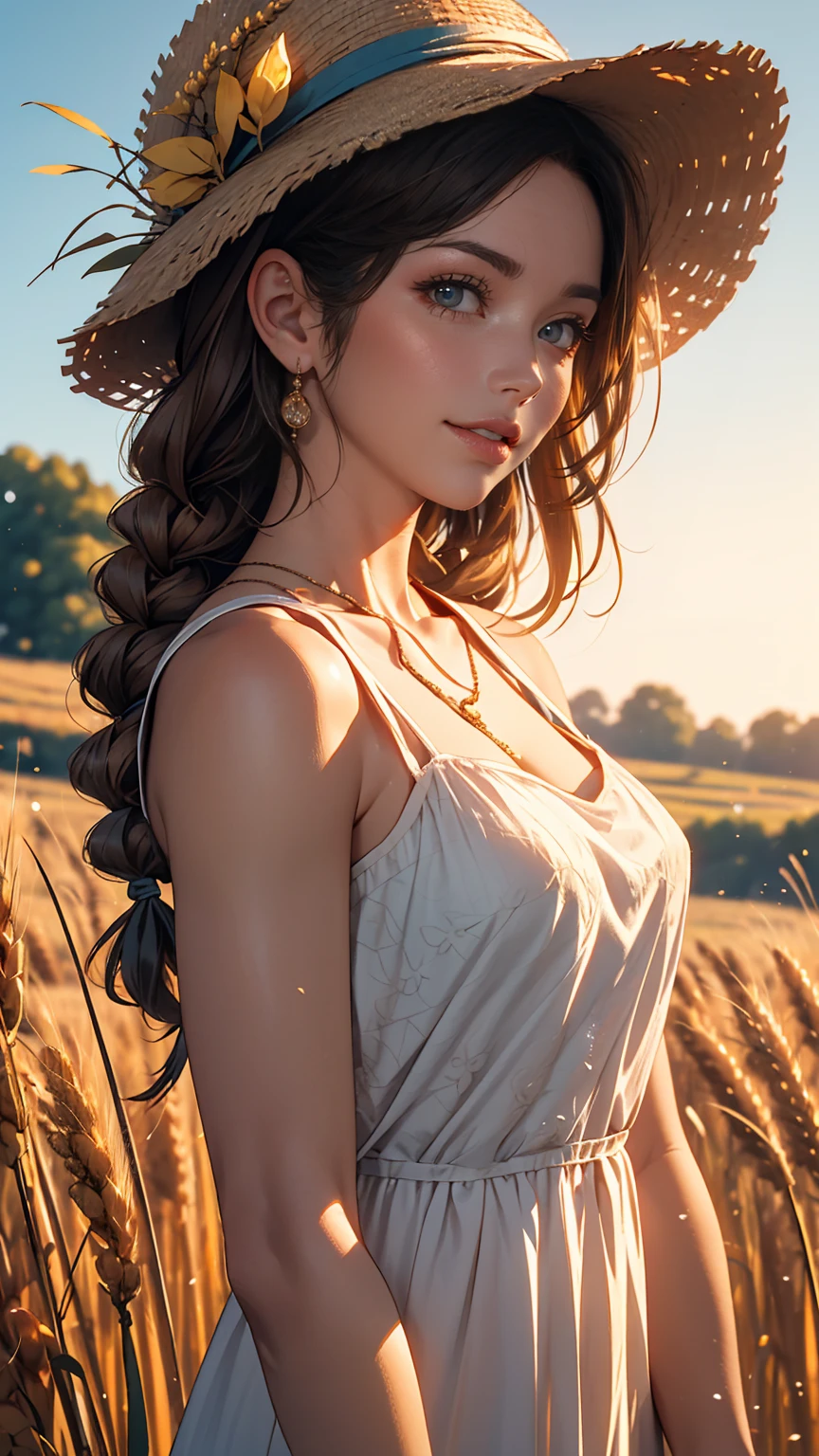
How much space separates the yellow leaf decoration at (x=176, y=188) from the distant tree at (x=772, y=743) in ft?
3.76

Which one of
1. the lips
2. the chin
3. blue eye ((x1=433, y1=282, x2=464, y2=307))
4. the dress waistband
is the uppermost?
blue eye ((x1=433, y1=282, x2=464, y2=307))

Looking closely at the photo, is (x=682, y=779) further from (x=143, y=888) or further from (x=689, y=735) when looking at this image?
(x=143, y=888)

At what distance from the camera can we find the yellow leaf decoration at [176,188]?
0.95 metres

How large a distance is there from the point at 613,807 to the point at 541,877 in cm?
19

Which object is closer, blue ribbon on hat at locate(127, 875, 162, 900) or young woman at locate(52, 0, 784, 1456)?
young woman at locate(52, 0, 784, 1456)

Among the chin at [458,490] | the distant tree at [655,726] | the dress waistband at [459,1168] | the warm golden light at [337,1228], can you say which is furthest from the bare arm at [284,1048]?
the distant tree at [655,726]

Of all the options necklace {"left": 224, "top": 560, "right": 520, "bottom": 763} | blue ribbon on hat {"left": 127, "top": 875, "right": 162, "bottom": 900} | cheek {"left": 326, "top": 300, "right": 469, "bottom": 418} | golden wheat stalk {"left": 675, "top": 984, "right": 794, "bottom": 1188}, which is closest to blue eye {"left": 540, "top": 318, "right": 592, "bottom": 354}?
cheek {"left": 326, "top": 300, "right": 469, "bottom": 418}

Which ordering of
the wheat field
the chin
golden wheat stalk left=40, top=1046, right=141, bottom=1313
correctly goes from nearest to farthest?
1. the chin
2. golden wheat stalk left=40, top=1046, right=141, bottom=1313
3. the wheat field

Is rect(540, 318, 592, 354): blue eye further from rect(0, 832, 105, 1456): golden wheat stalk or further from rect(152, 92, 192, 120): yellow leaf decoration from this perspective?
rect(0, 832, 105, 1456): golden wheat stalk

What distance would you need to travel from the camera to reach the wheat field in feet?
3.91

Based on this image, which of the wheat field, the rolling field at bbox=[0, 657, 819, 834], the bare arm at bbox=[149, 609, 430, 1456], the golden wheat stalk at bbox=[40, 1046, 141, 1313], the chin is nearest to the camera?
the bare arm at bbox=[149, 609, 430, 1456]

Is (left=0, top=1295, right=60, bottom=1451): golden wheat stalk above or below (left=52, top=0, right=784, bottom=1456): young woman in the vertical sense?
below

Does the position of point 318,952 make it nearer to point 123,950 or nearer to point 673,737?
point 123,950

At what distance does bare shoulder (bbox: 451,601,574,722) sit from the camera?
123 centimetres
